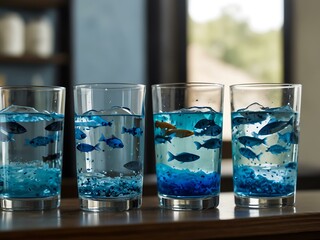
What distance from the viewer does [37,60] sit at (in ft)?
12.0

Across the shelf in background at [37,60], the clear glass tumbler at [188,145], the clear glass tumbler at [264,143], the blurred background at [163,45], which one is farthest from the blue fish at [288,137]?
the shelf in background at [37,60]

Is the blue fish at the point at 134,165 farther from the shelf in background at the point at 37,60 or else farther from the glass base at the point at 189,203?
the shelf in background at the point at 37,60

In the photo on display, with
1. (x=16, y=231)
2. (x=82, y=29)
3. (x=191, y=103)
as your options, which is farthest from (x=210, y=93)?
(x=82, y=29)

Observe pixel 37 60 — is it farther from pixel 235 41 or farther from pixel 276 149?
pixel 276 149

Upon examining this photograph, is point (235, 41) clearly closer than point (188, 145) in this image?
No

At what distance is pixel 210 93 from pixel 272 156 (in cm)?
15

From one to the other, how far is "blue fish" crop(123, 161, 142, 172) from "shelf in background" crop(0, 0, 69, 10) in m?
A: 2.77

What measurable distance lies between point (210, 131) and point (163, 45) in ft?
9.57

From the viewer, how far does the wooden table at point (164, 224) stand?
2.69ft

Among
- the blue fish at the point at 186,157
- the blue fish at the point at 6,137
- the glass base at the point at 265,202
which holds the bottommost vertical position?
the glass base at the point at 265,202

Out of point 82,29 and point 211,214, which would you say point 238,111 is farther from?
point 82,29

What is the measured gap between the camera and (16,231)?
0.80 m

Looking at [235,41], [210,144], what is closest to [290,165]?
[210,144]

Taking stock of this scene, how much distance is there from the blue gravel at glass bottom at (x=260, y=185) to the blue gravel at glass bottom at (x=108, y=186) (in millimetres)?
191
